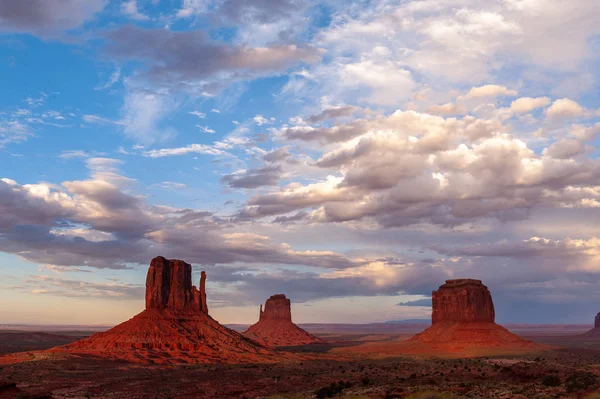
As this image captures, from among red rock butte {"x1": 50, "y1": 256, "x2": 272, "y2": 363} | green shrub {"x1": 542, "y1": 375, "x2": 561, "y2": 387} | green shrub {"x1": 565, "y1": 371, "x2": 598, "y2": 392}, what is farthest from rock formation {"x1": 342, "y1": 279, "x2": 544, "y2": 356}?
green shrub {"x1": 542, "y1": 375, "x2": 561, "y2": 387}

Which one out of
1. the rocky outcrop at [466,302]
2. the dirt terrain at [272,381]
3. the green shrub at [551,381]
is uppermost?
the rocky outcrop at [466,302]

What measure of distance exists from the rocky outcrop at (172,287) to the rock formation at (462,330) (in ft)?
153

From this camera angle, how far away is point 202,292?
133875 mm

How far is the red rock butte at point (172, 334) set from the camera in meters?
102

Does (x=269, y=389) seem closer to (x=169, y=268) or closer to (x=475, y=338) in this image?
(x=169, y=268)

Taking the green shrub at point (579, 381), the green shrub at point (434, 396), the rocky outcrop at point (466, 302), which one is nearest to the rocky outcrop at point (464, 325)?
the rocky outcrop at point (466, 302)

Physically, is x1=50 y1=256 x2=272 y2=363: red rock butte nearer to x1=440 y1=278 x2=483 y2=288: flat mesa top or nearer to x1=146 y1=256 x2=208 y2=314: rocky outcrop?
x1=146 y1=256 x2=208 y2=314: rocky outcrop

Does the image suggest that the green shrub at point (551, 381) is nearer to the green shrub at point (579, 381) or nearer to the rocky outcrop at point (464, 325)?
the green shrub at point (579, 381)

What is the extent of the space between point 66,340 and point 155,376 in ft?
437

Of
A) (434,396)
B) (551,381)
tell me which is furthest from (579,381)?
(434,396)

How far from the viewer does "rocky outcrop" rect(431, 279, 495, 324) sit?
140375 mm

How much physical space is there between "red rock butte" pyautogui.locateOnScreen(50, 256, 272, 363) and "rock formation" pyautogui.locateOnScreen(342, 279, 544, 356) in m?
39.4

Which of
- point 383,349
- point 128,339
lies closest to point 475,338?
point 383,349

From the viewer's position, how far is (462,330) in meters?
136
